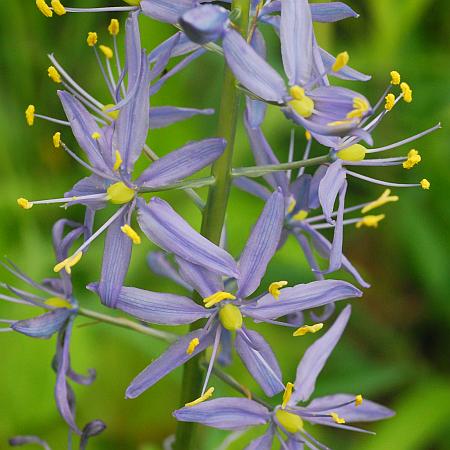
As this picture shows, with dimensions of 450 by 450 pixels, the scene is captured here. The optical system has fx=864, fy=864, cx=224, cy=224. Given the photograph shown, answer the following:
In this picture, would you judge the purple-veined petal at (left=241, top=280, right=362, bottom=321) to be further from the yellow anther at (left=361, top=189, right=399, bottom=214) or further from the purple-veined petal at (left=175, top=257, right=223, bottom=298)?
the yellow anther at (left=361, top=189, right=399, bottom=214)

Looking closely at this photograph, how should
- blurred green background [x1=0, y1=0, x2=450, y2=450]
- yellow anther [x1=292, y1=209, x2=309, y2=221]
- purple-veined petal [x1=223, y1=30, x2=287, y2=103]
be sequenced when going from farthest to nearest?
blurred green background [x1=0, y1=0, x2=450, y2=450], yellow anther [x1=292, y1=209, x2=309, y2=221], purple-veined petal [x1=223, y1=30, x2=287, y2=103]

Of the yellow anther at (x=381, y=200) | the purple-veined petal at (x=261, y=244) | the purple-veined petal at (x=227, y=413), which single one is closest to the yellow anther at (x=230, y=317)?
the purple-veined petal at (x=261, y=244)

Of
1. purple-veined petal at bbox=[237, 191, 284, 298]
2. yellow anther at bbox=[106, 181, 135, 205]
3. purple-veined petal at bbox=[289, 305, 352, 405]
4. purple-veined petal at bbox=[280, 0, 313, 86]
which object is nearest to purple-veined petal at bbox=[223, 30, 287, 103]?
purple-veined petal at bbox=[280, 0, 313, 86]

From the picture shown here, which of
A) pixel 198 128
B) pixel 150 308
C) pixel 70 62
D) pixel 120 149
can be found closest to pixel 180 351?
pixel 150 308

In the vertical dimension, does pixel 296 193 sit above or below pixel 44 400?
above

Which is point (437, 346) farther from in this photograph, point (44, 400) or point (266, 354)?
point (266, 354)
